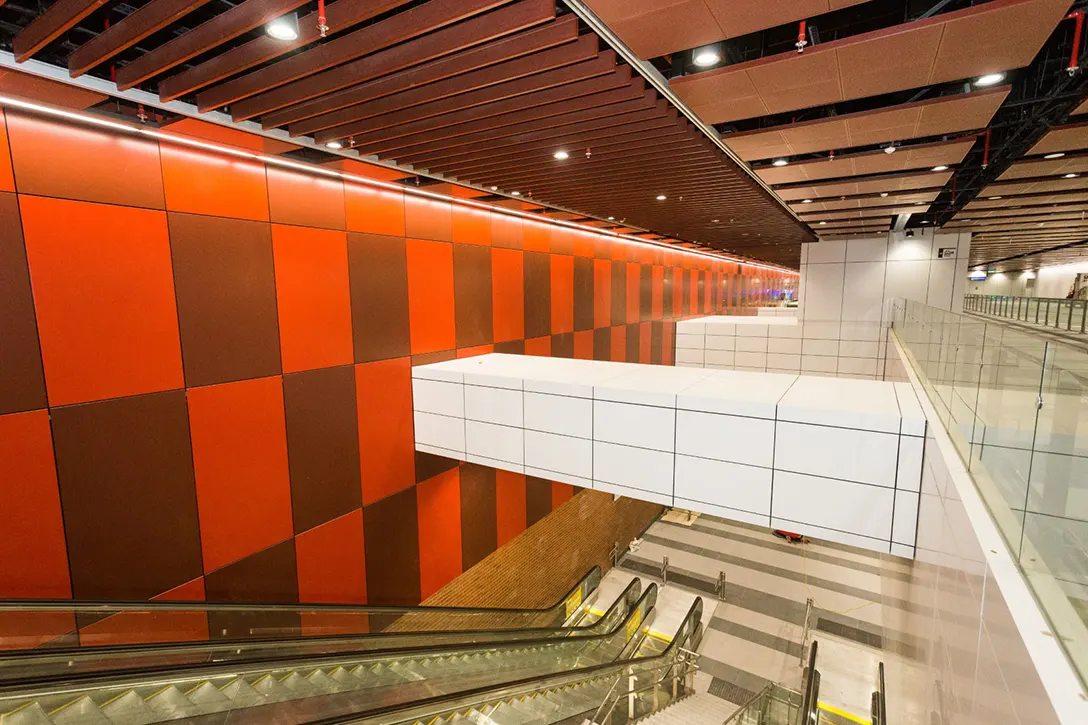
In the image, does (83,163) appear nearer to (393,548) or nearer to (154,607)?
(154,607)

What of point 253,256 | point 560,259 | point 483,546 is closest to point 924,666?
point 483,546

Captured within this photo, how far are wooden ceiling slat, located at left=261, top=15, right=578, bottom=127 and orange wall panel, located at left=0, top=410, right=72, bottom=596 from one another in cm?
285

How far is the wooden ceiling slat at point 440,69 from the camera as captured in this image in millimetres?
2744

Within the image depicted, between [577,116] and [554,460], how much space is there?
3.40m

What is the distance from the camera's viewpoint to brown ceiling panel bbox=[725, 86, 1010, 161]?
4004mm

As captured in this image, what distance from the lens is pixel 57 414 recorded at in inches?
143

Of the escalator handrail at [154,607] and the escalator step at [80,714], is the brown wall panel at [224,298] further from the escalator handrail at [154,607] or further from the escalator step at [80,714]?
the escalator step at [80,714]

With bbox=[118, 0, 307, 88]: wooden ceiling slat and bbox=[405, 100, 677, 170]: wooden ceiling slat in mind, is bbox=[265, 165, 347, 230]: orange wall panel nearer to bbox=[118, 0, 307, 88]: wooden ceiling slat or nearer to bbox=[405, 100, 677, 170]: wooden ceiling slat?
bbox=[405, 100, 677, 170]: wooden ceiling slat

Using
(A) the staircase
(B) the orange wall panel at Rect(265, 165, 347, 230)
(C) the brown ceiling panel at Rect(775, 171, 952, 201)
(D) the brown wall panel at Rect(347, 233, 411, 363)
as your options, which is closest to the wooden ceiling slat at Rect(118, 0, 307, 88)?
(B) the orange wall panel at Rect(265, 165, 347, 230)

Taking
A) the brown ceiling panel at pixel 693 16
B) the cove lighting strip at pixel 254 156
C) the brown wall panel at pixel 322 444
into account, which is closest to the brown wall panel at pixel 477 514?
the brown wall panel at pixel 322 444

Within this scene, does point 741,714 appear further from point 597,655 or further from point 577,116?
point 577,116

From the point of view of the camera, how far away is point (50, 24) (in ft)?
8.20

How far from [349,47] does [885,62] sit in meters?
3.30

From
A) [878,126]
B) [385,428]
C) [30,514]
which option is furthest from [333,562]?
[878,126]
